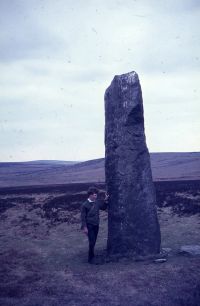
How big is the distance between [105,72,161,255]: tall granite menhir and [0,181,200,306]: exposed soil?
621 millimetres

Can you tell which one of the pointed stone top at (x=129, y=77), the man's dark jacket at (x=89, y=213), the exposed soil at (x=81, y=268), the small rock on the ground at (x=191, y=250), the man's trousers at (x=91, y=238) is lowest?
the exposed soil at (x=81, y=268)

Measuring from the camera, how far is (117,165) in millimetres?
9562

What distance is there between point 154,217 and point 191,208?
5779mm

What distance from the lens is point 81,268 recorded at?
28.8 feet

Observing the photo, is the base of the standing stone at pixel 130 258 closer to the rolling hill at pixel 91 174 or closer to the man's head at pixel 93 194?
the man's head at pixel 93 194

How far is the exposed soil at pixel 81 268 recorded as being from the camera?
671 cm

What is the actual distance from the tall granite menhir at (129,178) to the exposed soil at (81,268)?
0.62 m

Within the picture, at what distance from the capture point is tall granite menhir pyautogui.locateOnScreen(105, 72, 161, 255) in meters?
9.35

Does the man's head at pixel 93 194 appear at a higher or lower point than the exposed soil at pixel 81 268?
higher

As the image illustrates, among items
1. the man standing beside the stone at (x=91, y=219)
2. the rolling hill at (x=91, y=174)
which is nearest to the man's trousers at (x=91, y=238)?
the man standing beside the stone at (x=91, y=219)

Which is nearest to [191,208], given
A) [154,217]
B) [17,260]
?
[154,217]

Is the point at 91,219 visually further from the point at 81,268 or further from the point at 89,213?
the point at 81,268

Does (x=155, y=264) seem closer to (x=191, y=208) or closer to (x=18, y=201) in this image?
(x=191, y=208)

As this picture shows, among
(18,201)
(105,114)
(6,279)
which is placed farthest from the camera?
(18,201)
